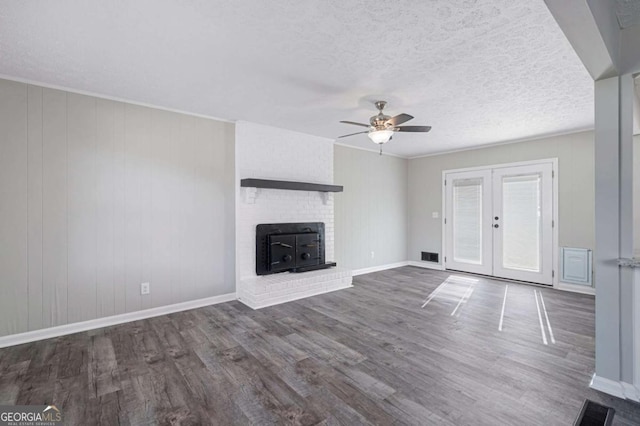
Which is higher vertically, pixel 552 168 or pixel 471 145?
pixel 471 145

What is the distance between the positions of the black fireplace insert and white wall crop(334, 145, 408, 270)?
641 mm

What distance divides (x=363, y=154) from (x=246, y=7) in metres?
4.41

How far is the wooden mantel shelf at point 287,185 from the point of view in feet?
13.5

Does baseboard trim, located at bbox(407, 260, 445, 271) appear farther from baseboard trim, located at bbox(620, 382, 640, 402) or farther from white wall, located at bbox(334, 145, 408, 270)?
baseboard trim, located at bbox(620, 382, 640, 402)

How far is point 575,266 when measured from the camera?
4.62 meters

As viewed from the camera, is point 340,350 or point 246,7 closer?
point 246,7

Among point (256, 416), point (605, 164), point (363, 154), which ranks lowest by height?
point (256, 416)

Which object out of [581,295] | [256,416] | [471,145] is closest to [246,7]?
[256,416]

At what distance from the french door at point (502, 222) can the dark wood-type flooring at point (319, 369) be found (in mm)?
1578

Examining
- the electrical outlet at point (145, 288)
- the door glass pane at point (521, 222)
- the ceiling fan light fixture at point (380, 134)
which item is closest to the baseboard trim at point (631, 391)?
the ceiling fan light fixture at point (380, 134)

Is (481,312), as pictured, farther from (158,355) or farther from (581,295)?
(158,355)

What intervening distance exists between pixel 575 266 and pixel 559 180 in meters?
1.42

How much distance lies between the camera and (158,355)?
8.51 feet

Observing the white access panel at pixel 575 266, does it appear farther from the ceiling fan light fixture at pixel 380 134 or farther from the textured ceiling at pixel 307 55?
the ceiling fan light fixture at pixel 380 134
